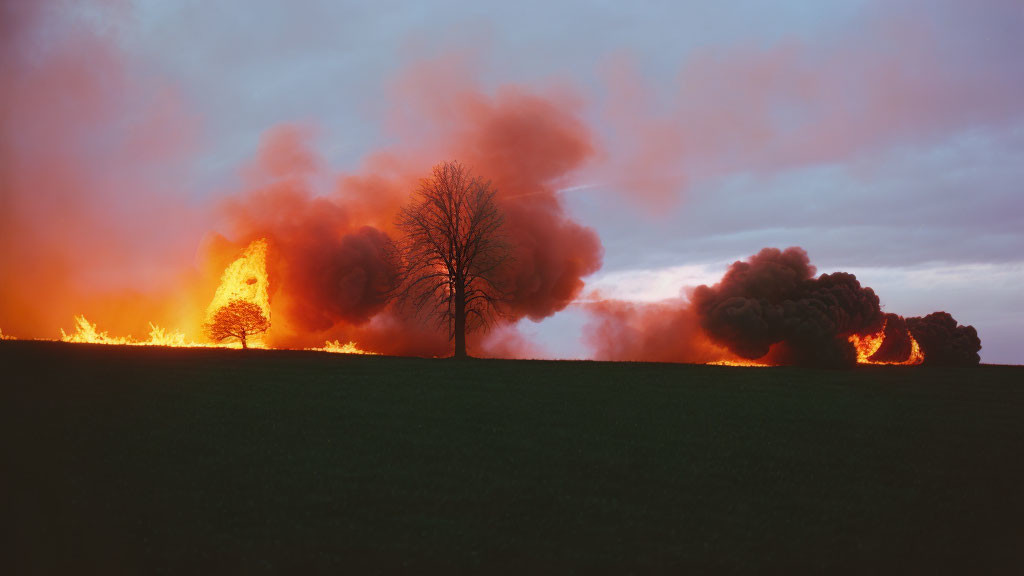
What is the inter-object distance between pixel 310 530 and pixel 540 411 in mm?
14614

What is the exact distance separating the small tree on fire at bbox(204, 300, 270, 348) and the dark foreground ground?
2827 cm

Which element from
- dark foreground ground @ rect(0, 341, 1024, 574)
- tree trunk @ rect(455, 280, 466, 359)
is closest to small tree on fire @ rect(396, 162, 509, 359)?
tree trunk @ rect(455, 280, 466, 359)

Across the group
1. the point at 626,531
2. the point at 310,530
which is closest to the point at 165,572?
the point at 310,530

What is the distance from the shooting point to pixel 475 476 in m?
20.2

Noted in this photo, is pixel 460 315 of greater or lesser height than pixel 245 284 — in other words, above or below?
below

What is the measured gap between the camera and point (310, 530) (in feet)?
52.6

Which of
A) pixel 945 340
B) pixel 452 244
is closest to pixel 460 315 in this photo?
pixel 452 244

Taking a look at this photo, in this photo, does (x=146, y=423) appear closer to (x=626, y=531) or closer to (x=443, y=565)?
(x=443, y=565)

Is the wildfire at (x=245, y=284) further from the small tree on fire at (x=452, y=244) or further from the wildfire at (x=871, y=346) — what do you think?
the wildfire at (x=871, y=346)

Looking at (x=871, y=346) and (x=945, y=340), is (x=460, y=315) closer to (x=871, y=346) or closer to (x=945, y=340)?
(x=871, y=346)

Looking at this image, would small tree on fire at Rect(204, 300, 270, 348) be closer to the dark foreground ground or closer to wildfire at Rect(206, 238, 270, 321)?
wildfire at Rect(206, 238, 270, 321)

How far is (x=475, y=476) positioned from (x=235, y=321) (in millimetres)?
50759

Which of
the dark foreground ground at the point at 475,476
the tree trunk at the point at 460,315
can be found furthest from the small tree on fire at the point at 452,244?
the dark foreground ground at the point at 475,476

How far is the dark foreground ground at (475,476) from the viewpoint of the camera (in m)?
15.5
